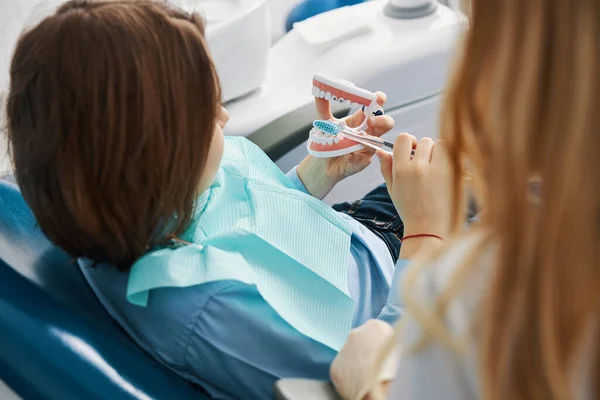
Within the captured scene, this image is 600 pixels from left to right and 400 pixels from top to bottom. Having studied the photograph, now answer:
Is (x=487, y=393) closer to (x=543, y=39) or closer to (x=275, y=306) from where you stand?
(x=543, y=39)

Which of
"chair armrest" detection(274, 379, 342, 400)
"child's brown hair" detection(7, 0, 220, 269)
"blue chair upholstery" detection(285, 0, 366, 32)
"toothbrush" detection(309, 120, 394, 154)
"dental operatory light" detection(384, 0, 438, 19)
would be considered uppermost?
"child's brown hair" detection(7, 0, 220, 269)

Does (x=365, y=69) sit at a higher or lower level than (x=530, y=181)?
lower

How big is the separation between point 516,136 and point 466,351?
0.16 meters

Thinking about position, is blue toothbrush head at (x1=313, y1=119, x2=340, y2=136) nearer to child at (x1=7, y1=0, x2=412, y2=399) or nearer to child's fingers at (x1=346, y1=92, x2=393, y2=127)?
child's fingers at (x1=346, y1=92, x2=393, y2=127)

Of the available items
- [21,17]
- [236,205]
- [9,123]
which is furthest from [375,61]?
[9,123]

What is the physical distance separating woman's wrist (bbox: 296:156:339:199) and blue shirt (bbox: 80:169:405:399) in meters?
0.30

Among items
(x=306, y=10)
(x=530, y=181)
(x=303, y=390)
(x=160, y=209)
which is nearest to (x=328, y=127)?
(x=160, y=209)

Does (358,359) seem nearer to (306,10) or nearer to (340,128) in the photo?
(340,128)

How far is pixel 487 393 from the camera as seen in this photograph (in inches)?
19.6

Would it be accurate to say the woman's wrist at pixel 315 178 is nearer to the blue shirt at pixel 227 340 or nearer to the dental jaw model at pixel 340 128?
the dental jaw model at pixel 340 128

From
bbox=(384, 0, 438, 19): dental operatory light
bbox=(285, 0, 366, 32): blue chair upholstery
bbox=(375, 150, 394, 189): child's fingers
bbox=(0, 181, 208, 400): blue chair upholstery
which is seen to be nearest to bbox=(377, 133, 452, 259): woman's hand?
bbox=(375, 150, 394, 189): child's fingers

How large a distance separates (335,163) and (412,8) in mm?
573

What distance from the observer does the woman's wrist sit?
1.16 m

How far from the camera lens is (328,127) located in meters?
1.06
